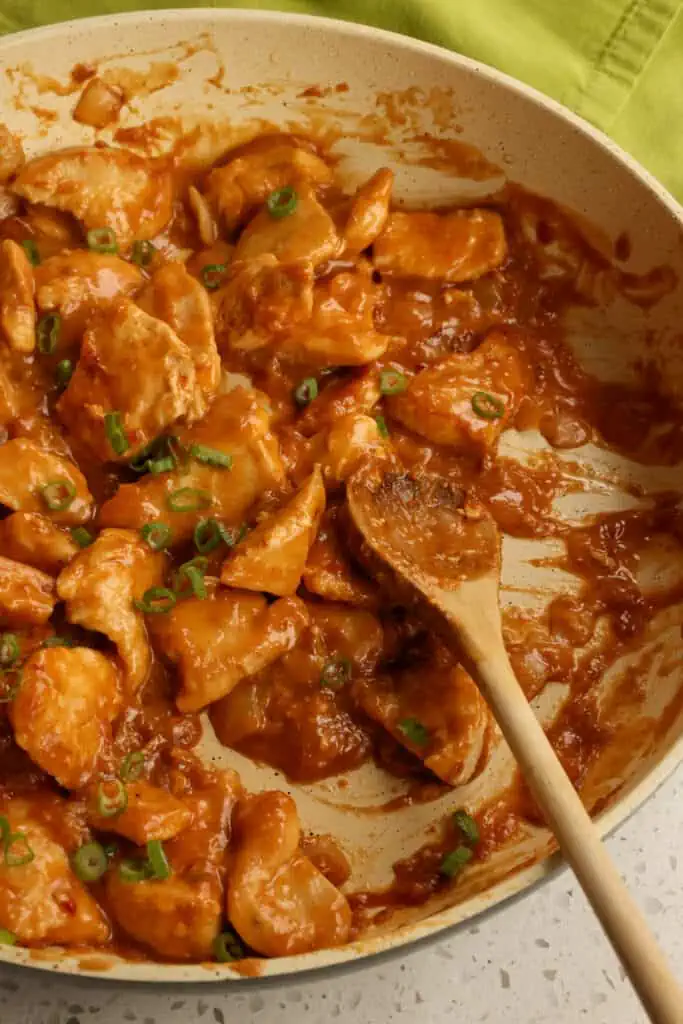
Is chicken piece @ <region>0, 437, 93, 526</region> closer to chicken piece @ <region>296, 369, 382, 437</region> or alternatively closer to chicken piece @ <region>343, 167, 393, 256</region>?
chicken piece @ <region>296, 369, 382, 437</region>

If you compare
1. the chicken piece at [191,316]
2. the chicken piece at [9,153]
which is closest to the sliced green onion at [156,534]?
the chicken piece at [191,316]

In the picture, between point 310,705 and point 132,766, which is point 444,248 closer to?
point 310,705

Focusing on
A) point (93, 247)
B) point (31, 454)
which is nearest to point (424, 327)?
point (93, 247)

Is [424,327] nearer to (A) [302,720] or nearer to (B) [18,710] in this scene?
(A) [302,720]

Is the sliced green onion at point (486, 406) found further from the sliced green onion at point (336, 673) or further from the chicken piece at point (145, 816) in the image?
the chicken piece at point (145, 816)

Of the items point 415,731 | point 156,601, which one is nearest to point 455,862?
point 415,731
